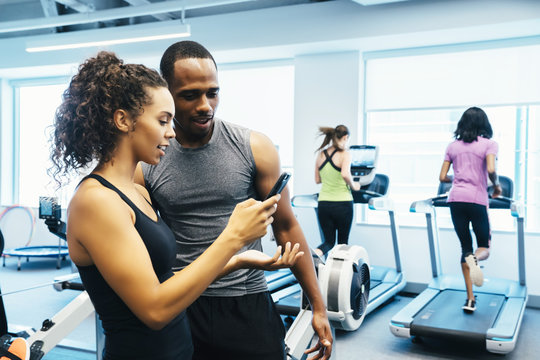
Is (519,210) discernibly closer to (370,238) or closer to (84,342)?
(370,238)

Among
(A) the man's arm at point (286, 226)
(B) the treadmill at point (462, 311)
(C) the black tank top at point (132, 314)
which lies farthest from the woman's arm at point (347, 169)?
(C) the black tank top at point (132, 314)

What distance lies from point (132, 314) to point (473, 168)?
3.36 m

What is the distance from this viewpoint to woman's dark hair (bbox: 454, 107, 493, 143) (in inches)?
147

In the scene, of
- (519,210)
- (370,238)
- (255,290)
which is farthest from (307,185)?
(255,290)

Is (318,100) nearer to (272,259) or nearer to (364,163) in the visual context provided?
(364,163)

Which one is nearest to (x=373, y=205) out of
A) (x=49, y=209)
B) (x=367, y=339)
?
(x=367, y=339)

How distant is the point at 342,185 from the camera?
458 centimetres

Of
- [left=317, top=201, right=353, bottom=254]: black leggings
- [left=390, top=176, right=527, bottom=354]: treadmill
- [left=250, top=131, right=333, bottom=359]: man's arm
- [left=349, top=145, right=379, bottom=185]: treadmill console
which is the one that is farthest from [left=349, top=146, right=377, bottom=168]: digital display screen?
[left=250, top=131, right=333, bottom=359]: man's arm

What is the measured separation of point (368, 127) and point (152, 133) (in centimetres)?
492

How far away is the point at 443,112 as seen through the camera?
17.7 ft

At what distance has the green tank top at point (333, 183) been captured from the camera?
457 centimetres

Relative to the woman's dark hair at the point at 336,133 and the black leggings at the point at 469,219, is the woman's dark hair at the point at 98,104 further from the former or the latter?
the woman's dark hair at the point at 336,133

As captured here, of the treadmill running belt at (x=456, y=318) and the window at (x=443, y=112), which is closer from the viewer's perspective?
the treadmill running belt at (x=456, y=318)

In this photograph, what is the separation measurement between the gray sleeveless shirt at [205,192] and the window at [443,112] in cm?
443
